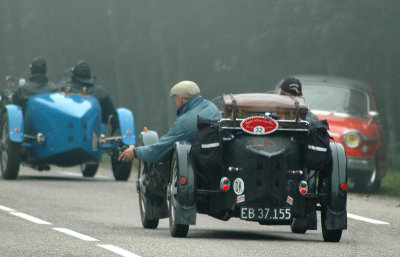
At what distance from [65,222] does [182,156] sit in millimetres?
2297

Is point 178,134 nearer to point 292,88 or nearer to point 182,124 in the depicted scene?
point 182,124

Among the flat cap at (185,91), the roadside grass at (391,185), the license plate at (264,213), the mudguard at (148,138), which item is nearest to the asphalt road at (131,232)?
the license plate at (264,213)

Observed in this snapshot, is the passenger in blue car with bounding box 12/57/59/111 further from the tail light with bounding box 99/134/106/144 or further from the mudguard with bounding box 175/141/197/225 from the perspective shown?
the mudguard with bounding box 175/141/197/225

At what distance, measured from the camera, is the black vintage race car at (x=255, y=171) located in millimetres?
9883

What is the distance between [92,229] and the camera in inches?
436

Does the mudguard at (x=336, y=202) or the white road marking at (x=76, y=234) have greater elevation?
the mudguard at (x=336, y=202)

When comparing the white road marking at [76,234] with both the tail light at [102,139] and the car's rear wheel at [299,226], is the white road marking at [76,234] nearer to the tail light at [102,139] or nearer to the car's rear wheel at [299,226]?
the car's rear wheel at [299,226]

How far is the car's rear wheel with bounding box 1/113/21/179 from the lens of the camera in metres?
18.7

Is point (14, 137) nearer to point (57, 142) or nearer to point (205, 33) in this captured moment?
point (57, 142)

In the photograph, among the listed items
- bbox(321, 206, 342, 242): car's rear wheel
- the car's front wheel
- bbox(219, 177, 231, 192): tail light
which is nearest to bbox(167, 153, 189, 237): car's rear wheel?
bbox(219, 177, 231, 192): tail light

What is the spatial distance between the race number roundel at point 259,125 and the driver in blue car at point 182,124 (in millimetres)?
746

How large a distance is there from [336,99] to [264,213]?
1002 cm

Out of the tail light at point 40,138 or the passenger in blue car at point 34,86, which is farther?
the passenger in blue car at point 34,86

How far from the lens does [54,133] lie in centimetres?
1878
